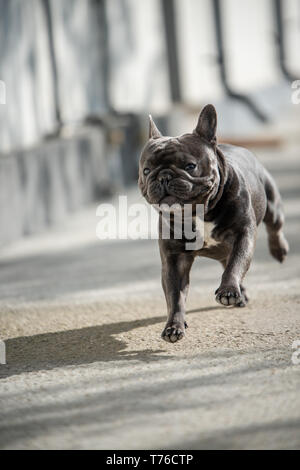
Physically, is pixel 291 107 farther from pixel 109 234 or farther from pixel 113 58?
pixel 109 234

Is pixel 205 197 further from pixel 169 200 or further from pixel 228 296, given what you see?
pixel 228 296

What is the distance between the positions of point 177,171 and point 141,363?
3.38 ft

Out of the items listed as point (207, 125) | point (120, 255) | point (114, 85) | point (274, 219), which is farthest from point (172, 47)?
point (207, 125)

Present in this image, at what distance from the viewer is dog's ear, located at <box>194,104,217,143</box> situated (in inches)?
178

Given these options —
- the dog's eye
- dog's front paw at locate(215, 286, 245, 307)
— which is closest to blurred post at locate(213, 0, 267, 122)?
the dog's eye

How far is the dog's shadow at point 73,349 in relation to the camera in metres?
4.53

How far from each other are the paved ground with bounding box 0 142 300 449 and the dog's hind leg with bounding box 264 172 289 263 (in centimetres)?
28

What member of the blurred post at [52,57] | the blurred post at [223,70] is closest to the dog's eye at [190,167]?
the blurred post at [52,57]

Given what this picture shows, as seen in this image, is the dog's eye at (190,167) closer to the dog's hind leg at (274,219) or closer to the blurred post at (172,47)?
the dog's hind leg at (274,219)

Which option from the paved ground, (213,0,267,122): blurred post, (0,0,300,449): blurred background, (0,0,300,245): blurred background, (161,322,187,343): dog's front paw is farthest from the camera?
(213,0,267,122): blurred post

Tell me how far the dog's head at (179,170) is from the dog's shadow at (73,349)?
0.89 metres

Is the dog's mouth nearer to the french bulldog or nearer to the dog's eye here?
the french bulldog

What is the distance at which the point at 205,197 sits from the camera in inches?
174
